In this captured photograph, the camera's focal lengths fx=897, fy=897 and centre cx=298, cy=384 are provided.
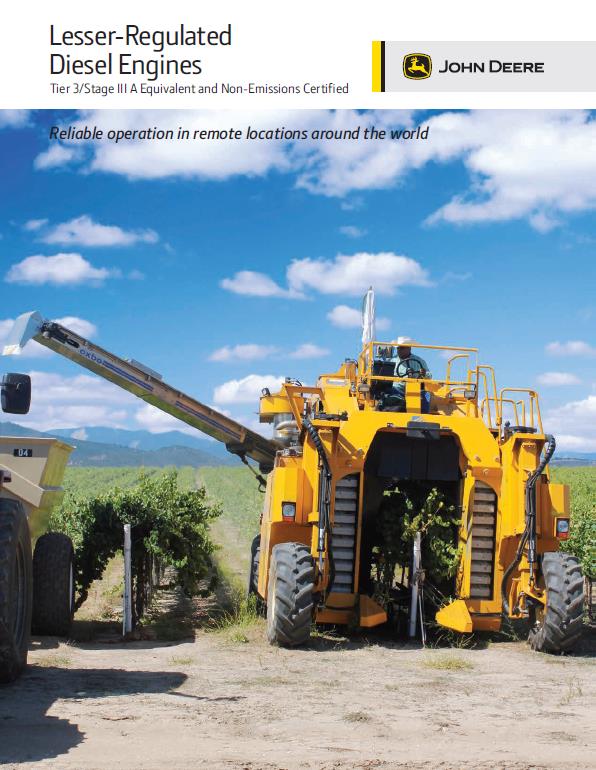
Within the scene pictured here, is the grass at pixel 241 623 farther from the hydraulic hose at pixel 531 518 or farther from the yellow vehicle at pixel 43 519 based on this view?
the hydraulic hose at pixel 531 518

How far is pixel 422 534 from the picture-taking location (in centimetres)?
1050

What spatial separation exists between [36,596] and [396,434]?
15.2ft

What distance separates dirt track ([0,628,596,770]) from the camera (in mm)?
5766

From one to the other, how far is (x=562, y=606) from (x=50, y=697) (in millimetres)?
5319

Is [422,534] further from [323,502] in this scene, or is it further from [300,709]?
[300,709]

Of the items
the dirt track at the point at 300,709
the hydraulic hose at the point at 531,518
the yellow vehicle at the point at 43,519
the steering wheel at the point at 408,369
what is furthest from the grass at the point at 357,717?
the steering wheel at the point at 408,369

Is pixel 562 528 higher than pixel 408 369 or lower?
lower

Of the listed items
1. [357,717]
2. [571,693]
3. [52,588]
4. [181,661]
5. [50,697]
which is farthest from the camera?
[52,588]

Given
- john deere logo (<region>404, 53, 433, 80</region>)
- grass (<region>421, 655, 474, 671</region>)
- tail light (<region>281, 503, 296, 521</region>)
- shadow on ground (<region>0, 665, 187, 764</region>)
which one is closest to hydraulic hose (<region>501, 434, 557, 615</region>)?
grass (<region>421, 655, 474, 671</region>)

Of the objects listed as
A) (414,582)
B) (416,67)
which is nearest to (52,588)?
(414,582)

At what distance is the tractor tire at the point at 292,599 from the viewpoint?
9438 mm

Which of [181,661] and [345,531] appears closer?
[181,661]

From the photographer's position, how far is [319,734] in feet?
20.5

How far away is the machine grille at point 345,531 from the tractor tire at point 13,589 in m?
3.61
